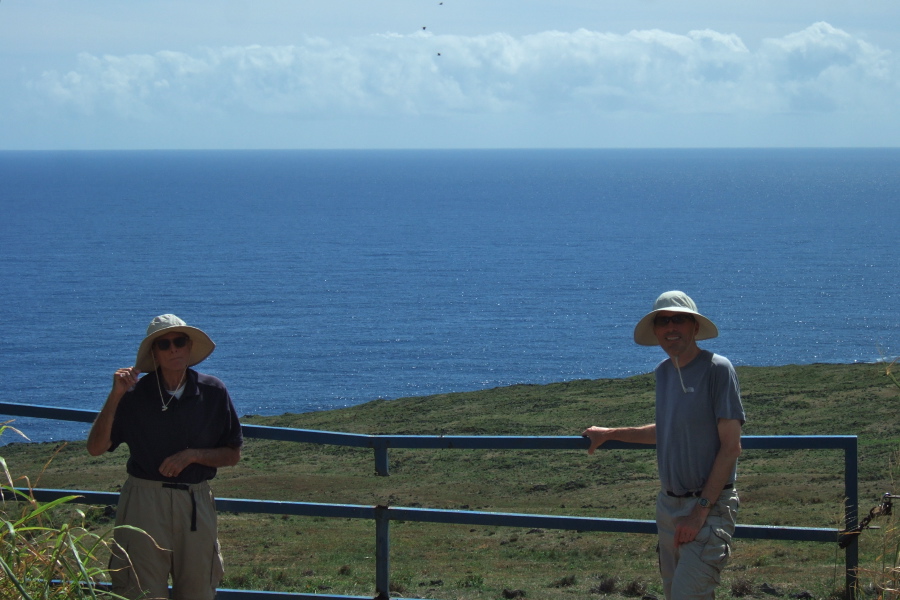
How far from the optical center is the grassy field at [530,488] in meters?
9.36

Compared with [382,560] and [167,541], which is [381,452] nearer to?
[382,560]

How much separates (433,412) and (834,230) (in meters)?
113

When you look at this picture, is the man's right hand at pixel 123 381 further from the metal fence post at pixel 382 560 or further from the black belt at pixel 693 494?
the black belt at pixel 693 494

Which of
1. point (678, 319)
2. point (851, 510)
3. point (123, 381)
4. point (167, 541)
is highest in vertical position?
point (678, 319)

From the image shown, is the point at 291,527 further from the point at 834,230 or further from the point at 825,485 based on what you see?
the point at 834,230

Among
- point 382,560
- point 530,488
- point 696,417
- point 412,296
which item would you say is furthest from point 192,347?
point 412,296

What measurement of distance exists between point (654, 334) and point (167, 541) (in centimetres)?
242

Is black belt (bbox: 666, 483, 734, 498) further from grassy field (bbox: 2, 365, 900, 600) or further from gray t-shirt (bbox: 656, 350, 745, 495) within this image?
grassy field (bbox: 2, 365, 900, 600)

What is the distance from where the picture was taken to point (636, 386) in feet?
144

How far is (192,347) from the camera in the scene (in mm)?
5004

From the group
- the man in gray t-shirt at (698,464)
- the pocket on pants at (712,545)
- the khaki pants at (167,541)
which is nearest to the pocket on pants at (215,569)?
the khaki pants at (167,541)

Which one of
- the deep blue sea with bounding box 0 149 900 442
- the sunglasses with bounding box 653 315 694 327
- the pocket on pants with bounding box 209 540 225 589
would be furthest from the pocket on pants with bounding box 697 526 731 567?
the deep blue sea with bounding box 0 149 900 442

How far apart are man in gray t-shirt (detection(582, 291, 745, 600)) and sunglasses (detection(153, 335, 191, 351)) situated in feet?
7.27

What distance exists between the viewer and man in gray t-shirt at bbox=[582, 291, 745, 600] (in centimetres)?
439
